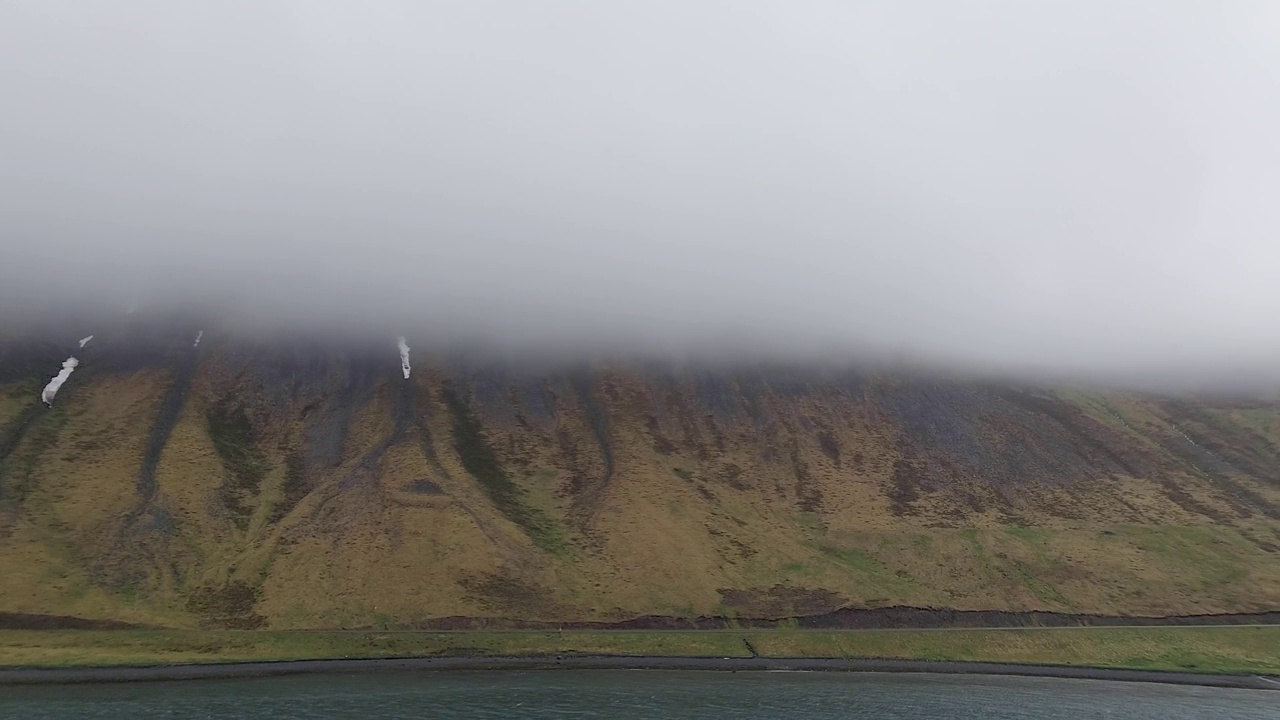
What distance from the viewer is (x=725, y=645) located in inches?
3228

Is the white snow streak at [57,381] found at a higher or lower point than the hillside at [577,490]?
higher

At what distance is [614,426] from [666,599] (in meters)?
51.3

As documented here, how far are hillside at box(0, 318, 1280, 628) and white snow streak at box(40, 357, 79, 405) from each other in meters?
1.37

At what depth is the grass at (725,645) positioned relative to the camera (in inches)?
2766

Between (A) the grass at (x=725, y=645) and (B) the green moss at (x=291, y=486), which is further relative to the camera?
(B) the green moss at (x=291, y=486)

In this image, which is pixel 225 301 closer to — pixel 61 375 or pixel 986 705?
pixel 61 375

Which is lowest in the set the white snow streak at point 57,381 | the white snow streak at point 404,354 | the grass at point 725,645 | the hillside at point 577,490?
the grass at point 725,645

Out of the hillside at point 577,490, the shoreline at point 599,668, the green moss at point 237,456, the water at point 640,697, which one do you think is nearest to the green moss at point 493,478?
the hillside at point 577,490

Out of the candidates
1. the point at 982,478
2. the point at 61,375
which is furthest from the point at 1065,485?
the point at 61,375

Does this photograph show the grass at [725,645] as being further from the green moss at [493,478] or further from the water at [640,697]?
the green moss at [493,478]

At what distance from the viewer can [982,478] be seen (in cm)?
12862

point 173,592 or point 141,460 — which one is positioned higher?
point 141,460

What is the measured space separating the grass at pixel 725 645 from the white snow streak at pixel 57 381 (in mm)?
56387

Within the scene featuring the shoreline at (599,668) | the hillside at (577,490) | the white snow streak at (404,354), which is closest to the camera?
the shoreline at (599,668)
